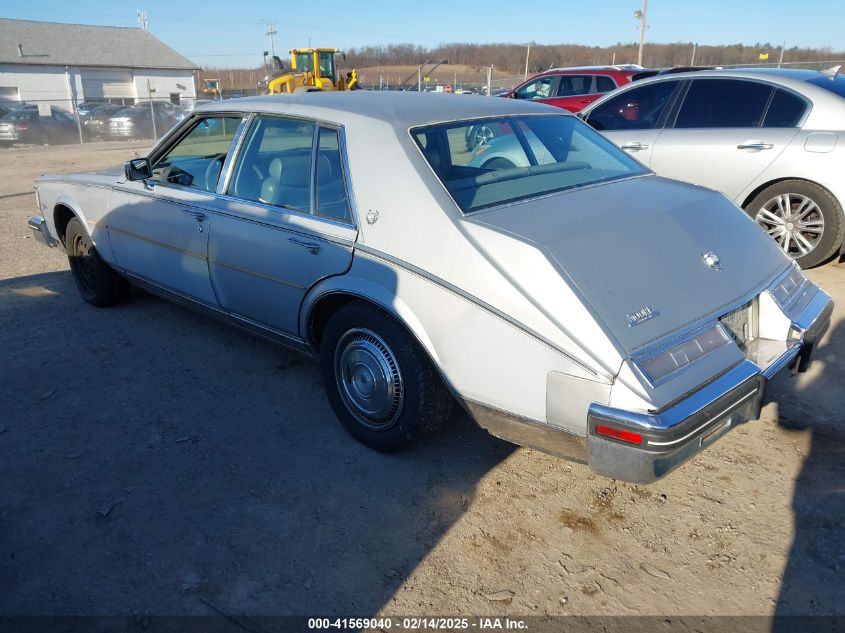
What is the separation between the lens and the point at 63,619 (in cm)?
233

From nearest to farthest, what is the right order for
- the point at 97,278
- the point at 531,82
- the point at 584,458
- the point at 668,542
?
the point at 584,458 → the point at 668,542 → the point at 97,278 → the point at 531,82

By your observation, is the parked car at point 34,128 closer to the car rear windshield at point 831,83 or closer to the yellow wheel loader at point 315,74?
the yellow wheel loader at point 315,74

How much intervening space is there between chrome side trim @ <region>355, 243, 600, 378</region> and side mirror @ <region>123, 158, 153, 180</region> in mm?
2169

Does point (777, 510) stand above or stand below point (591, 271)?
below

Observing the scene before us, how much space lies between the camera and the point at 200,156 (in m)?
4.44

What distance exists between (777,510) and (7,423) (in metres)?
3.91

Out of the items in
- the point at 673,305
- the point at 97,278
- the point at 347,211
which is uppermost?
the point at 347,211

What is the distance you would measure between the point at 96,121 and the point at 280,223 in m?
26.4

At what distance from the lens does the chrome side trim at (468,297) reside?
93.4 inches

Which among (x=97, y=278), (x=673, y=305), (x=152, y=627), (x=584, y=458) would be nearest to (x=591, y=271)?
(x=673, y=305)

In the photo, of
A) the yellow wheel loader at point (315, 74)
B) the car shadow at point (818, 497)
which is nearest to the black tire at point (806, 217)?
the car shadow at point (818, 497)

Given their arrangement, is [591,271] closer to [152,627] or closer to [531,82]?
[152,627]

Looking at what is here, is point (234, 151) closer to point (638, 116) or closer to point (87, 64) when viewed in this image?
point (638, 116)

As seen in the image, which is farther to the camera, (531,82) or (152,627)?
(531,82)
